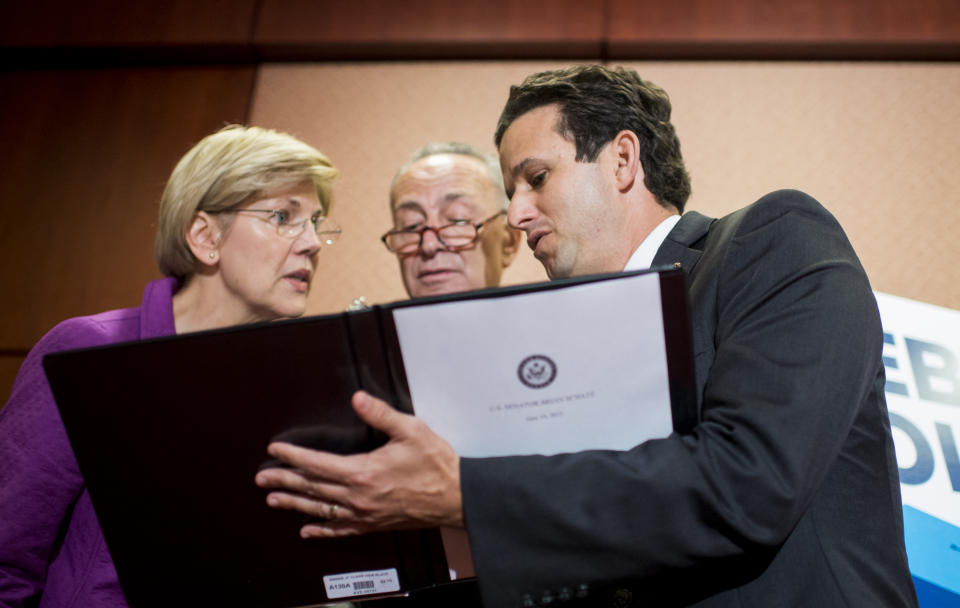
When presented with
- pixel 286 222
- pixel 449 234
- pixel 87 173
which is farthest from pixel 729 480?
pixel 87 173

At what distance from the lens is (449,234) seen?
83.5 inches

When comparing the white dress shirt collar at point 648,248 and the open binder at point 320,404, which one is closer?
the open binder at point 320,404

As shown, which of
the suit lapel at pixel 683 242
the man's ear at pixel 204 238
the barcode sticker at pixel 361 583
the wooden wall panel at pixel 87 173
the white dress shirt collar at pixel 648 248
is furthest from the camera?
the wooden wall panel at pixel 87 173

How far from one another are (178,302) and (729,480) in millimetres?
1274

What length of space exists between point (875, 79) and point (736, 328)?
6.21 ft

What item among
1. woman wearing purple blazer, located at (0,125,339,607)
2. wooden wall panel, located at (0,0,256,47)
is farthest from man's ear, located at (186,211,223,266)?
wooden wall panel, located at (0,0,256,47)

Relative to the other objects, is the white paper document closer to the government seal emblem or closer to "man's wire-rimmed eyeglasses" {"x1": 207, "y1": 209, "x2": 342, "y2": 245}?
the government seal emblem

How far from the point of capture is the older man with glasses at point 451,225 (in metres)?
2.12

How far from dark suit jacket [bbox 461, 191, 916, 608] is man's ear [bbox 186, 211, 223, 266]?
1030 millimetres

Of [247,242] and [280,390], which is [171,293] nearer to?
[247,242]

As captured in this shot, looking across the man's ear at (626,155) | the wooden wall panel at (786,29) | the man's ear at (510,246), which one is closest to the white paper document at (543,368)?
the man's ear at (626,155)

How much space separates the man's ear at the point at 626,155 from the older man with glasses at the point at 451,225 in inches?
27.9

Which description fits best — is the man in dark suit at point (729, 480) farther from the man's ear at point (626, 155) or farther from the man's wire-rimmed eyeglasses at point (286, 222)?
the man's wire-rimmed eyeglasses at point (286, 222)

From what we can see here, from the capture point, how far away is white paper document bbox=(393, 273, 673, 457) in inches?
34.2
